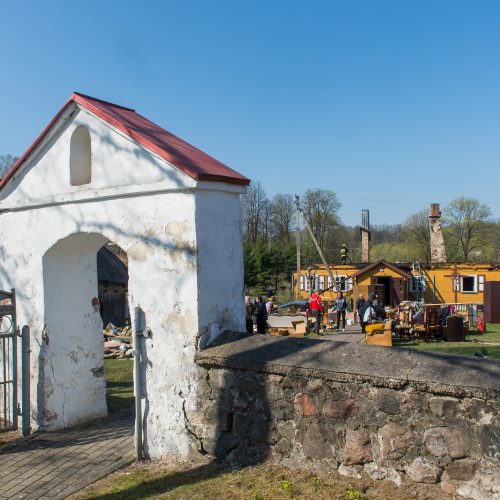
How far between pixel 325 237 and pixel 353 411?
1970 inches

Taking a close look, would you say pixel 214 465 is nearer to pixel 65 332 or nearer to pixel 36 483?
pixel 36 483

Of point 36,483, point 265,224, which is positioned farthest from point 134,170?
point 265,224

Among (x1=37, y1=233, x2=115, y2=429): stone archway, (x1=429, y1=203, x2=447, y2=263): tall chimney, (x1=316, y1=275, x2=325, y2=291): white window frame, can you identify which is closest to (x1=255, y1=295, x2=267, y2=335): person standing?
(x1=37, y1=233, x2=115, y2=429): stone archway

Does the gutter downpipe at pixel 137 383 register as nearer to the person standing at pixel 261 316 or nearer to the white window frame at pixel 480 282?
the person standing at pixel 261 316

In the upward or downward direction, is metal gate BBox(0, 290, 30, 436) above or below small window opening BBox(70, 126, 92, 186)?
below

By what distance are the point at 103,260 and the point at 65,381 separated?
1695 cm

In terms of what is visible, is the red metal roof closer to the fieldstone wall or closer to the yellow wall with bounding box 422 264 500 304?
the fieldstone wall

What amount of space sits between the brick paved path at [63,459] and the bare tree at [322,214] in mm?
47658

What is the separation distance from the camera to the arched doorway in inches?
279

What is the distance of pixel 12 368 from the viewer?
739 centimetres

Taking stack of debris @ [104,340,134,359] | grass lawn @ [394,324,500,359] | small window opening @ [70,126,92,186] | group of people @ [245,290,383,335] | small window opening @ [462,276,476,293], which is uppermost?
small window opening @ [70,126,92,186]

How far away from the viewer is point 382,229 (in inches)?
3091

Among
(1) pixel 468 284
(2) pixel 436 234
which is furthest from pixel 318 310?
(2) pixel 436 234

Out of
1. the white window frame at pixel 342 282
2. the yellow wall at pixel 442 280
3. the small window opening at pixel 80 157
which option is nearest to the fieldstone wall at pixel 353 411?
the small window opening at pixel 80 157
